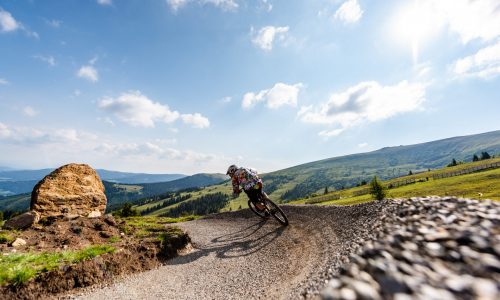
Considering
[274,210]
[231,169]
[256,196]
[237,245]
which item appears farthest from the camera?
[231,169]

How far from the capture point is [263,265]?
1370cm

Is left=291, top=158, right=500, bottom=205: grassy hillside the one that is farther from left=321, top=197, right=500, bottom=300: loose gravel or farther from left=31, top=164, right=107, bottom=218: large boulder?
left=31, top=164, right=107, bottom=218: large boulder

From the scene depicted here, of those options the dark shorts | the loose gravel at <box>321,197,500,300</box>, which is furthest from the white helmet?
the loose gravel at <box>321,197,500,300</box>

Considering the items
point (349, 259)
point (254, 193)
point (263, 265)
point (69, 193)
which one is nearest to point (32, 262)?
point (263, 265)

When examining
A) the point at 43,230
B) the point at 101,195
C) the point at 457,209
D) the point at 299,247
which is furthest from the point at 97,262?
the point at 101,195

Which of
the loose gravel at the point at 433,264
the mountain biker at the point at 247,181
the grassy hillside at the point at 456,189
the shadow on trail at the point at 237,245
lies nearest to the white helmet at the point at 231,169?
the mountain biker at the point at 247,181

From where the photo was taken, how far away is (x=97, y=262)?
13898 mm

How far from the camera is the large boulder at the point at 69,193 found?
26.5 m

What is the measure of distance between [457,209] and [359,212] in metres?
7.69

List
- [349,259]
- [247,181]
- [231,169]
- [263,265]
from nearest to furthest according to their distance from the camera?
1. [349,259]
2. [263,265]
3. [247,181]
4. [231,169]

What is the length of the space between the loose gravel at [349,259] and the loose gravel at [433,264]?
0.02 metres

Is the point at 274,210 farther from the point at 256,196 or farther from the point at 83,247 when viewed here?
the point at 83,247

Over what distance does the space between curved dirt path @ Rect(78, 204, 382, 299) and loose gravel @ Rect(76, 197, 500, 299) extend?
0.06m

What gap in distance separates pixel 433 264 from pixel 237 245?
15003 mm
